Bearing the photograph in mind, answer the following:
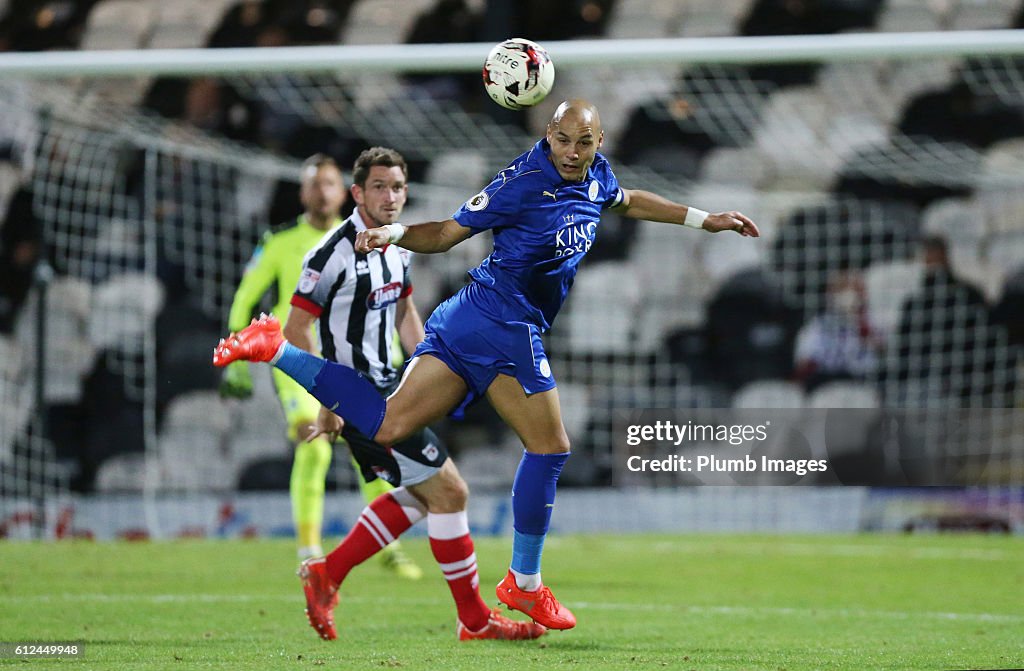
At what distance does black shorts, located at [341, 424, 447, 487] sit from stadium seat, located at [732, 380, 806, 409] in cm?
652

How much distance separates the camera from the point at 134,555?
8.80 meters

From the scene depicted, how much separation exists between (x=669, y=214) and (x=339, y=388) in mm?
1488

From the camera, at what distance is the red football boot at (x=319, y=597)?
17.2 ft

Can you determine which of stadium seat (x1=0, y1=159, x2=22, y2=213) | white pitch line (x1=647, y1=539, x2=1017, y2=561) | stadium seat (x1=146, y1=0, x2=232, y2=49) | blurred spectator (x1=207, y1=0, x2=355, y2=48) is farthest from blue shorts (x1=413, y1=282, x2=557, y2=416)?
stadium seat (x1=146, y1=0, x2=232, y2=49)

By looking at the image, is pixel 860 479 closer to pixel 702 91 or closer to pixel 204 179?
pixel 702 91

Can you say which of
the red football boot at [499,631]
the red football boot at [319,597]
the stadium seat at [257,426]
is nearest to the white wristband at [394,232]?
the red football boot at [319,597]

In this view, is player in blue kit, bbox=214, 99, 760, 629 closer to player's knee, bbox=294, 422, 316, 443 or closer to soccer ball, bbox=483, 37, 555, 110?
soccer ball, bbox=483, 37, 555, 110

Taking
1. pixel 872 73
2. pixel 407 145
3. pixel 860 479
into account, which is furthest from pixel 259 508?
pixel 872 73

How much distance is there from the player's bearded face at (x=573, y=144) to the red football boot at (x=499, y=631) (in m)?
1.77

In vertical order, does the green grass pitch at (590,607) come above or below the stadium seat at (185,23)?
below

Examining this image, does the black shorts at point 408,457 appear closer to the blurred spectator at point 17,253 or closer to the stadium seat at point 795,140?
the blurred spectator at point 17,253

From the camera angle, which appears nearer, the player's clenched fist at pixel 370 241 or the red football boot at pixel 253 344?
the player's clenched fist at pixel 370 241

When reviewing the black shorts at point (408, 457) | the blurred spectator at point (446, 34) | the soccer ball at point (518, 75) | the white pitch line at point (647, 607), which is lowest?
the white pitch line at point (647, 607)

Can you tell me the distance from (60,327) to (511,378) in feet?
24.3
